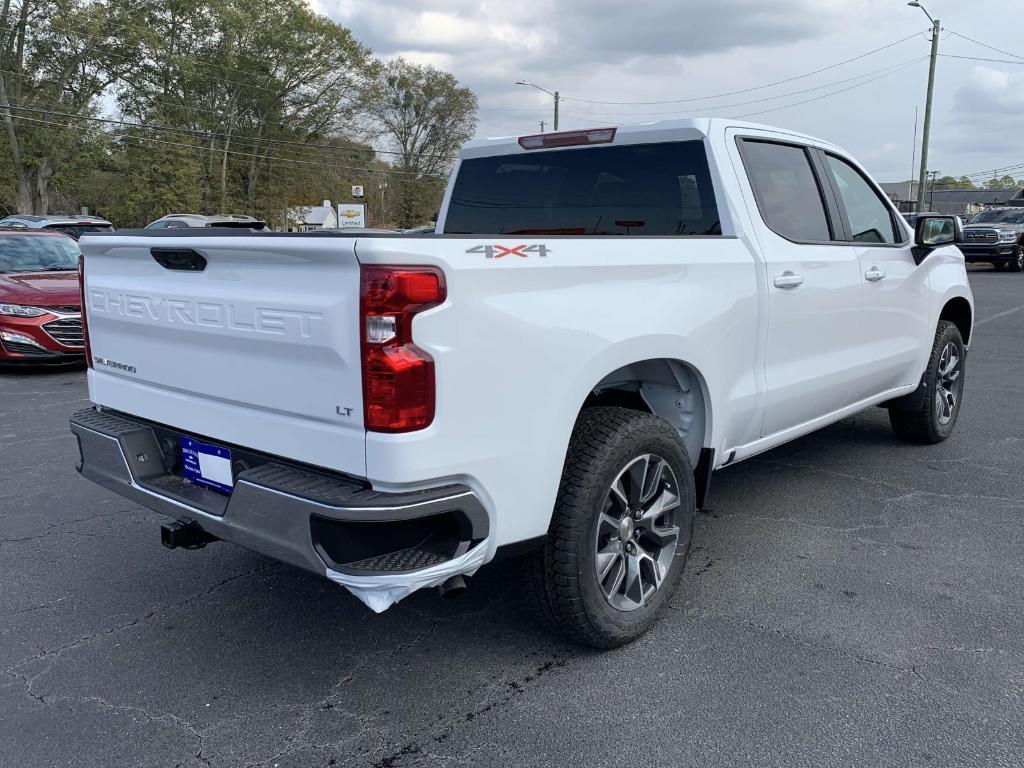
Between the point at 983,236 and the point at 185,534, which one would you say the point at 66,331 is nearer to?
the point at 185,534

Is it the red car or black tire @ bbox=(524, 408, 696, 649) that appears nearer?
black tire @ bbox=(524, 408, 696, 649)

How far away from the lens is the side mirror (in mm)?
5004

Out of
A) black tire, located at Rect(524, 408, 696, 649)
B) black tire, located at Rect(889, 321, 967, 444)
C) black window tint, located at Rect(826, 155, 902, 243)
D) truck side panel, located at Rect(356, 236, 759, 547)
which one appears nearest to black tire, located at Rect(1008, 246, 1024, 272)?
black tire, located at Rect(889, 321, 967, 444)

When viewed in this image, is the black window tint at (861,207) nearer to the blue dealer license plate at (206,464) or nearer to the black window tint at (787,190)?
the black window tint at (787,190)

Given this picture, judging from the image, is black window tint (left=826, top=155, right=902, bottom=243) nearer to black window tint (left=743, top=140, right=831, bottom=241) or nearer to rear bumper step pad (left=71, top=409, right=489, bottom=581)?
black window tint (left=743, top=140, right=831, bottom=241)

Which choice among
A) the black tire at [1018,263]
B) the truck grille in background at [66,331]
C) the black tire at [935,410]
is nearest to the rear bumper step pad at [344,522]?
the black tire at [935,410]

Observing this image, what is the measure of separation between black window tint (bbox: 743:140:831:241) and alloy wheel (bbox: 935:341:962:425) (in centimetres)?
195

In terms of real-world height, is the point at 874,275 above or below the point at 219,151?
below

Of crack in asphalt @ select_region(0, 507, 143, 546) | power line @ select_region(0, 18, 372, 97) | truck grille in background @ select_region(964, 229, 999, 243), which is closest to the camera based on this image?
crack in asphalt @ select_region(0, 507, 143, 546)

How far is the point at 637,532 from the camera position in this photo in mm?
3262

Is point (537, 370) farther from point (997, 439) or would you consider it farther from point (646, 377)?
point (997, 439)

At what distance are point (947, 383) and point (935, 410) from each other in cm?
32

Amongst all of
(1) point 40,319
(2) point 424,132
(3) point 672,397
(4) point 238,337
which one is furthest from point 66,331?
(2) point 424,132

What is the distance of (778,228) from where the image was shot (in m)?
4.00
